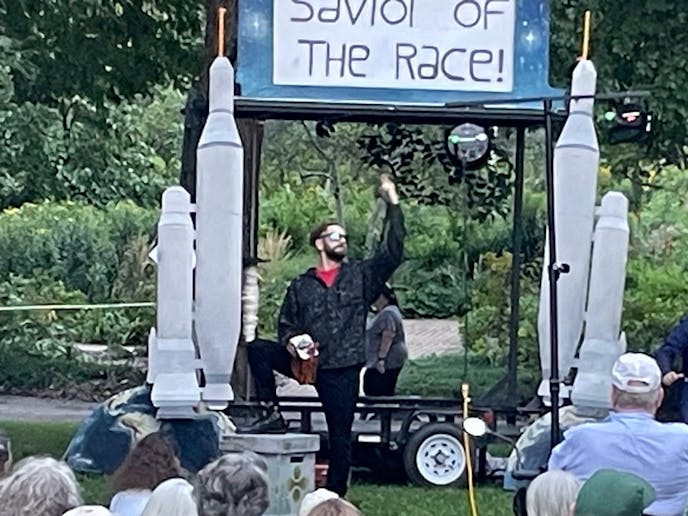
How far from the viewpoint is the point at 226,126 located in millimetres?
9742

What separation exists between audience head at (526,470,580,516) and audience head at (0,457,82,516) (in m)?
1.37

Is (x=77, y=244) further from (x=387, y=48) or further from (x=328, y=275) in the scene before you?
(x=328, y=275)

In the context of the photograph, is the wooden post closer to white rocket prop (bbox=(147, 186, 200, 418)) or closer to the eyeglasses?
white rocket prop (bbox=(147, 186, 200, 418))

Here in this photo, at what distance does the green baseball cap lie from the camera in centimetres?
454

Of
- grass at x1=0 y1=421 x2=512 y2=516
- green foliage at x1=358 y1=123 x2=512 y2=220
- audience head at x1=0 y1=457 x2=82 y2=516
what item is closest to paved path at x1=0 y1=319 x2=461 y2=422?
green foliage at x1=358 y1=123 x2=512 y2=220

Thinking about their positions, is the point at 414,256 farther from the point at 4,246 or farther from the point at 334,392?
the point at 334,392

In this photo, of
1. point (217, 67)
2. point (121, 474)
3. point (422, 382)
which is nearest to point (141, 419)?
point (217, 67)

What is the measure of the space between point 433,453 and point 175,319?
194cm

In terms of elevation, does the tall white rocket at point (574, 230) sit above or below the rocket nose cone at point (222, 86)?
below

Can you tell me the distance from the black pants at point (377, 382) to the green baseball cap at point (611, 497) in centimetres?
703

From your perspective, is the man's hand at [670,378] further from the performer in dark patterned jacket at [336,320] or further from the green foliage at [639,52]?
the green foliage at [639,52]

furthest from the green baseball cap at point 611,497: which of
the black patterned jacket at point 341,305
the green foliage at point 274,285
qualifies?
the green foliage at point 274,285

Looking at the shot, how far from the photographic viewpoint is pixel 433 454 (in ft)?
34.7

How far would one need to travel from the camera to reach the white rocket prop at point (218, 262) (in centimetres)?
961
